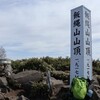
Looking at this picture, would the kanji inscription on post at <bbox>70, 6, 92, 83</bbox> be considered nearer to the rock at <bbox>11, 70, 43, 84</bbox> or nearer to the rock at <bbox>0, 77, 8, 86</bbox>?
the rock at <bbox>11, 70, 43, 84</bbox>

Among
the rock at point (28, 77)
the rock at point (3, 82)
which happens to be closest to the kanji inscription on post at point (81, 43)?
the rock at point (28, 77)

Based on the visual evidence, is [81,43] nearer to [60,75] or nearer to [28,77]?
[28,77]

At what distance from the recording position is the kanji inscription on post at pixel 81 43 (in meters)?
14.0

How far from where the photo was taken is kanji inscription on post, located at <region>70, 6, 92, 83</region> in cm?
1400

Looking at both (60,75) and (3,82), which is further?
(60,75)

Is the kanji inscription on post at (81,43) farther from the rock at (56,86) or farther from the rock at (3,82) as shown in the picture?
the rock at (3,82)

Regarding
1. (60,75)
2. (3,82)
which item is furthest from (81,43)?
(3,82)

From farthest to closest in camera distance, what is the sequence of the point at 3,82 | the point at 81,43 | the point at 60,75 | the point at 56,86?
the point at 60,75 → the point at 3,82 → the point at 56,86 → the point at 81,43

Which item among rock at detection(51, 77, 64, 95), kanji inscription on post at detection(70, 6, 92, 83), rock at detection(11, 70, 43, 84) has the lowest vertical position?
A: rock at detection(51, 77, 64, 95)

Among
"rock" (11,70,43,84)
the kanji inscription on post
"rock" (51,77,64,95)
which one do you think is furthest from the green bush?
the kanji inscription on post

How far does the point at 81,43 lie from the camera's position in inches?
556

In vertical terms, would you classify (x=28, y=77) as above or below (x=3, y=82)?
above

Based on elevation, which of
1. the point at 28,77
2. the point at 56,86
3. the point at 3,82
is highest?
the point at 28,77

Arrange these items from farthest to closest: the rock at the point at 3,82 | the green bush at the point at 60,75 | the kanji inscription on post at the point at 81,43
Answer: the green bush at the point at 60,75 < the rock at the point at 3,82 < the kanji inscription on post at the point at 81,43
